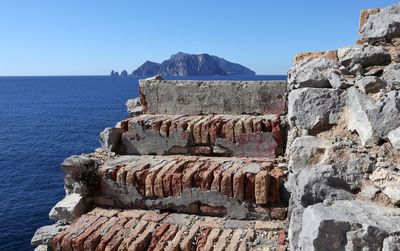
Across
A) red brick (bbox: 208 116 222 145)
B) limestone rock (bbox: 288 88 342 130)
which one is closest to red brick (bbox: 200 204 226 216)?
red brick (bbox: 208 116 222 145)

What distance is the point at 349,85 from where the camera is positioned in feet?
13.3

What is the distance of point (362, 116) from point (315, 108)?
618mm

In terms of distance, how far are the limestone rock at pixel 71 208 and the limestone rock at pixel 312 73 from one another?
3193 mm

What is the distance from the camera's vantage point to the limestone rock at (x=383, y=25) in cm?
432

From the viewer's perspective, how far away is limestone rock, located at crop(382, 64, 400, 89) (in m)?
3.59

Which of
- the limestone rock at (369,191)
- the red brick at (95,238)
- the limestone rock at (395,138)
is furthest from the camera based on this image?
the red brick at (95,238)

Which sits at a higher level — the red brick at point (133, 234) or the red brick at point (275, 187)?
the red brick at point (275, 187)

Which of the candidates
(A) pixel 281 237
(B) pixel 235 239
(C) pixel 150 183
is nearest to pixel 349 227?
(A) pixel 281 237

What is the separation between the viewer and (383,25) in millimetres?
4430

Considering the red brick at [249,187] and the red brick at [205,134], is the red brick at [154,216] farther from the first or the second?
the red brick at [205,134]

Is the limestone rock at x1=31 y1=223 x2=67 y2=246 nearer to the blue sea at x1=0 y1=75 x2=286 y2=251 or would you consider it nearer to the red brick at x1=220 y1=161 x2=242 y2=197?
the red brick at x1=220 y1=161 x2=242 y2=197

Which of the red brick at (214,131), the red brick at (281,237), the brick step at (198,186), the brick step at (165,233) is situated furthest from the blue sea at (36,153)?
the red brick at (281,237)

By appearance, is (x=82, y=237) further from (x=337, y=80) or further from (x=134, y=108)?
(x=337, y=80)

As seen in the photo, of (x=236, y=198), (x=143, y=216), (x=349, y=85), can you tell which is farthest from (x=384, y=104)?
(x=143, y=216)
